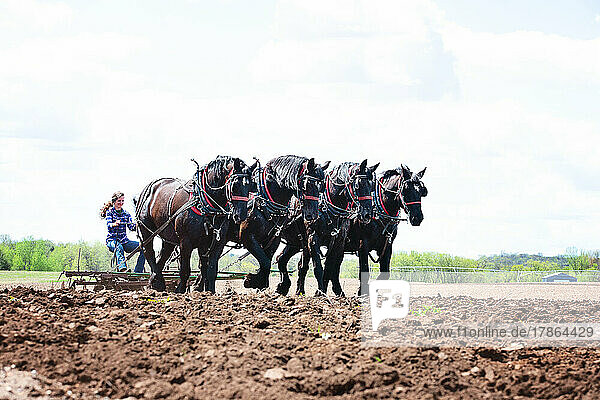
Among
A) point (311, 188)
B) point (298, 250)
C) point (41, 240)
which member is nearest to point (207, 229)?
point (311, 188)

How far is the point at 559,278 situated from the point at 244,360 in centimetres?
2123

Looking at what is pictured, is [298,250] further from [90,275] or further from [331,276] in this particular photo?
[90,275]

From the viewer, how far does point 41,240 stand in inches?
947

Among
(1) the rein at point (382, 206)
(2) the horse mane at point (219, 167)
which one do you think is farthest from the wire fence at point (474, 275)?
(2) the horse mane at point (219, 167)

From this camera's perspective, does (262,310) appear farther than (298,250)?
No

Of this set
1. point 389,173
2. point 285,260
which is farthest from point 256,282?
point 389,173

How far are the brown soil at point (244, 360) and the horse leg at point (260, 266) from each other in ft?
10.5

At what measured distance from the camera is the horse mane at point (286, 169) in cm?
1263

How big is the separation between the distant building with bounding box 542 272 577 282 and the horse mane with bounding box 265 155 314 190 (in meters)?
15.2

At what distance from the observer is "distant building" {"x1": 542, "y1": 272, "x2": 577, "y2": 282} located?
990 inches

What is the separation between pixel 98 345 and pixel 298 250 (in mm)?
7791

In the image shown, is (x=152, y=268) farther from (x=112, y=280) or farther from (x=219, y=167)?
(x=219, y=167)

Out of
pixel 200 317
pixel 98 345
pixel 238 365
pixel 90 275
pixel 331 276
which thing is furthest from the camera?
pixel 331 276

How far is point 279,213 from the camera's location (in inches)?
500
